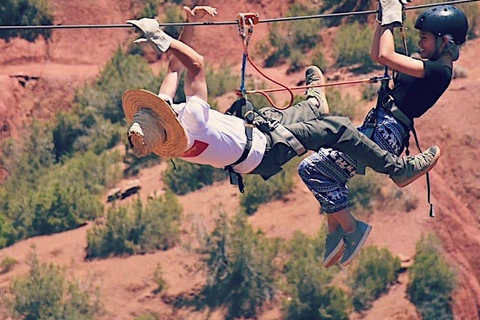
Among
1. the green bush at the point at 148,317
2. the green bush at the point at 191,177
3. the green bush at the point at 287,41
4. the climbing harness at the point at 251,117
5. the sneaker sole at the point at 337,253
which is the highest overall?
the green bush at the point at 287,41

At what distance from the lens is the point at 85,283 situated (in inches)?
876

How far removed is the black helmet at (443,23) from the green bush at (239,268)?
458 inches

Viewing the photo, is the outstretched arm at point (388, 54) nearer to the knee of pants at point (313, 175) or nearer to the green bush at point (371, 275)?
the knee of pants at point (313, 175)

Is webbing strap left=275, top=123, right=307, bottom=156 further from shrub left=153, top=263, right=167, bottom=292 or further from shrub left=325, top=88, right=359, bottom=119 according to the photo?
shrub left=325, top=88, right=359, bottom=119

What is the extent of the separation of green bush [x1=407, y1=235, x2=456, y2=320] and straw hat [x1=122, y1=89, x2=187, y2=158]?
12274mm

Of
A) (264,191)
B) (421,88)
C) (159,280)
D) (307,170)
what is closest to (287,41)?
(264,191)

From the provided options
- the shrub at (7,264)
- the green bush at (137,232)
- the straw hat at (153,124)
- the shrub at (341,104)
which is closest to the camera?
the straw hat at (153,124)

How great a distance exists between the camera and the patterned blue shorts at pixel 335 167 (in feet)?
35.6

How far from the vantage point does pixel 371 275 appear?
70.8 ft

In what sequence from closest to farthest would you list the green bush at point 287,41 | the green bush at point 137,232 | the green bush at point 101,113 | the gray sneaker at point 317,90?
the gray sneaker at point 317,90 < the green bush at point 137,232 < the green bush at point 101,113 < the green bush at point 287,41

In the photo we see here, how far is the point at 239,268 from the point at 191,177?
385 centimetres

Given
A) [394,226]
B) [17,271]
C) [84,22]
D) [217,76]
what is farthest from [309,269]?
[84,22]

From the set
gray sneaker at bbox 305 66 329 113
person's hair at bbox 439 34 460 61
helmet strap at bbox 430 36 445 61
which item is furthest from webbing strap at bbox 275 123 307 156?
person's hair at bbox 439 34 460 61

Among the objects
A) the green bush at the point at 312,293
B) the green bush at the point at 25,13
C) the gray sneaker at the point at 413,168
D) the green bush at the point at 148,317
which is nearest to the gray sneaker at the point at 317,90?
the gray sneaker at the point at 413,168
